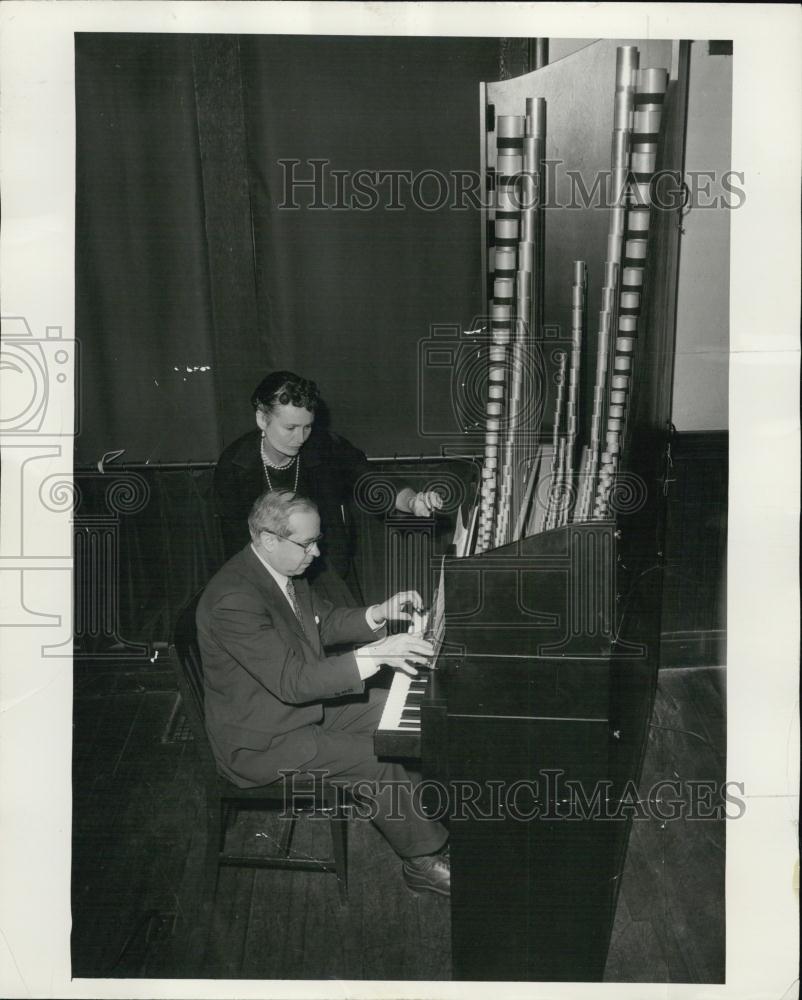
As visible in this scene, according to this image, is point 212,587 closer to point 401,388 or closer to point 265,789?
point 265,789

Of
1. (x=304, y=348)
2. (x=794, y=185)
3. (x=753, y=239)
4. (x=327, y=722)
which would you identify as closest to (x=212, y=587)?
(x=327, y=722)

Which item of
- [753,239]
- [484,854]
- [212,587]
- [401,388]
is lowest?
[484,854]

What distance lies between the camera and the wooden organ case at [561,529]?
1866 mm

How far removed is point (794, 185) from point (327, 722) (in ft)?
6.04

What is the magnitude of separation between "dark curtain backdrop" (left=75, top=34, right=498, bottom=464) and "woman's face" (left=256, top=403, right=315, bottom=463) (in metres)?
0.46

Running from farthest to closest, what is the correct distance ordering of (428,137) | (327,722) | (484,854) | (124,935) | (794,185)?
(428,137) < (327,722) < (124,935) < (794,185) < (484,854)

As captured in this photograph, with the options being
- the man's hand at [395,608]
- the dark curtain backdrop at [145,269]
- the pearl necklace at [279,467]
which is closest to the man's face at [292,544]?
the man's hand at [395,608]

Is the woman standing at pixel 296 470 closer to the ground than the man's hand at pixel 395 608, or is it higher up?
higher up

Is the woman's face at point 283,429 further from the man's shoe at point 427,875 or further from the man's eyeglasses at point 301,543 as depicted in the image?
the man's shoe at point 427,875

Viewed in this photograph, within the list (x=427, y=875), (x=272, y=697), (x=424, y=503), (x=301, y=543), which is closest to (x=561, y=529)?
(x=301, y=543)

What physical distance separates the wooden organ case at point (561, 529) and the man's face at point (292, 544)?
43cm

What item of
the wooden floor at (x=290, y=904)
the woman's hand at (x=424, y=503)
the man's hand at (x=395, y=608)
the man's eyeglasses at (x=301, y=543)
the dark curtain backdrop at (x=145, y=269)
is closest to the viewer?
the wooden floor at (x=290, y=904)

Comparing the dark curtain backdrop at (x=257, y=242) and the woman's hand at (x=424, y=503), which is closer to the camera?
the dark curtain backdrop at (x=257, y=242)

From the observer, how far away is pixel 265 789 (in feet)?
7.77
